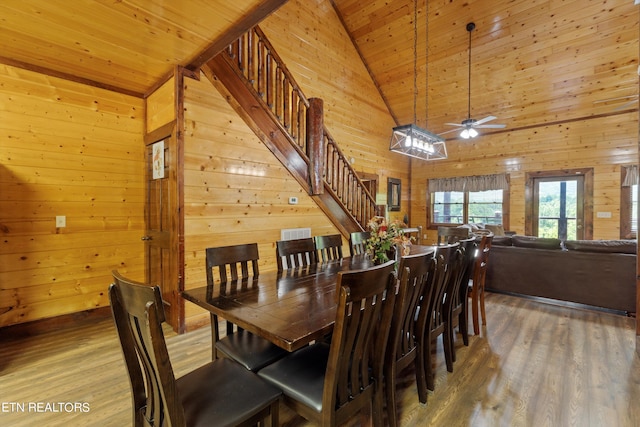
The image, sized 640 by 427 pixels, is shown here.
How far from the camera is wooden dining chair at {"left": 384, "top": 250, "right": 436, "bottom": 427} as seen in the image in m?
1.64

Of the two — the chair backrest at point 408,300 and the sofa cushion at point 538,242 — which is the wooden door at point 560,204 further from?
the chair backrest at point 408,300

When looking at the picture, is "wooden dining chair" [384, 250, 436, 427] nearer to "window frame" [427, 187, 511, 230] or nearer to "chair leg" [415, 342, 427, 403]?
"chair leg" [415, 342, 427, 403]

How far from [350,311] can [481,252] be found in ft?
7.49

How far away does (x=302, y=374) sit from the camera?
4.88ft

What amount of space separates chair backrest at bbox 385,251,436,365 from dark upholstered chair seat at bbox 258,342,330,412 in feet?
1.37

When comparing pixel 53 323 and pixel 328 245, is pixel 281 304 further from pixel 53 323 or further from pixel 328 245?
pixel 53 323

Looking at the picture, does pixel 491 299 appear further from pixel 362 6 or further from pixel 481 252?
pixel 362 6

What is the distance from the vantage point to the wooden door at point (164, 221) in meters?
3.06

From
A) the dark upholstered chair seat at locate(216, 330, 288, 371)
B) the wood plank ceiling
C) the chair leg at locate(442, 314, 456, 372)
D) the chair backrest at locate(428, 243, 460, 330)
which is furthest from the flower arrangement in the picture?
the wood plank ceiling

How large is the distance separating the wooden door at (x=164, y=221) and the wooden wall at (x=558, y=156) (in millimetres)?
6872

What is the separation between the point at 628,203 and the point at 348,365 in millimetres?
7394

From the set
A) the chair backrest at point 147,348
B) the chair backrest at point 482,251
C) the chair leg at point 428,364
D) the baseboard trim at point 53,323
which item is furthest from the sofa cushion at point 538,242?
the baseboard trim at point 53,323

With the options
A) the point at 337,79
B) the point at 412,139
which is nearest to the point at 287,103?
the point at 412,139

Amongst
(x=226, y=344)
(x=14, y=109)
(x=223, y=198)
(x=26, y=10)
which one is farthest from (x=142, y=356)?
(x=14, y=109)
